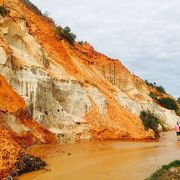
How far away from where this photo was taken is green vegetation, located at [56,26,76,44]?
40375 millimetres

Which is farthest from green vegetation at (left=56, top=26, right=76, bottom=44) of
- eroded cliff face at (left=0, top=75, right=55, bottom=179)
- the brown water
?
the brown water

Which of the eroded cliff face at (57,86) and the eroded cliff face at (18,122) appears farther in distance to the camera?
the eroded cliff face at (57,86)

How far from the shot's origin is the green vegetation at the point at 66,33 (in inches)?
1590

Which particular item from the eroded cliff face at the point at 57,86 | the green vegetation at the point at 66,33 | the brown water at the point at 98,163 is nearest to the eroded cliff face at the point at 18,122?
the eroded cliff face at the point at 57,86

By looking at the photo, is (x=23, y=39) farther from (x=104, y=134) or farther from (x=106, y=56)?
(x=106, y=56)

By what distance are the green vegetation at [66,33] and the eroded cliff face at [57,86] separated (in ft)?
2.37

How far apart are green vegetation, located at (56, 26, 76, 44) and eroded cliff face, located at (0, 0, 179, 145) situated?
724 millimetres

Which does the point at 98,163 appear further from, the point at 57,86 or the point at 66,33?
the point at 66,33

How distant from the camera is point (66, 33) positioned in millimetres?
41250

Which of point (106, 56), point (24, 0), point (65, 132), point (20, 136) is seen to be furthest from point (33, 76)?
point (106, 56)

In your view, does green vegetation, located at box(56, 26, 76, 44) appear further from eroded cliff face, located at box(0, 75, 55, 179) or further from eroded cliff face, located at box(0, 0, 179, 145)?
eroded cliff face, located at box(0, 75, 55, 179)

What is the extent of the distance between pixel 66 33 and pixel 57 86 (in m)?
12.6

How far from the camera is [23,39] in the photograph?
100.0 feet

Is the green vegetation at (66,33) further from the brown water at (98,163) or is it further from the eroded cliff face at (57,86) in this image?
the brown water at (98,163)
